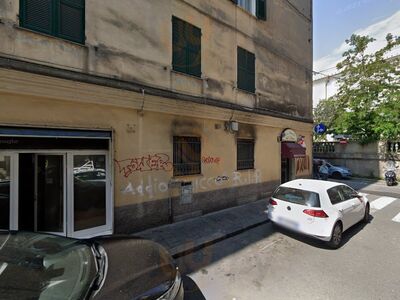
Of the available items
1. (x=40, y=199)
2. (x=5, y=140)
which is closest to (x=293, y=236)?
(x=40, y=199)

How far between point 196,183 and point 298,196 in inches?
116

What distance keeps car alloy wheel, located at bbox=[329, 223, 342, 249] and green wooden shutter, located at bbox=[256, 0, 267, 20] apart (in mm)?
8246

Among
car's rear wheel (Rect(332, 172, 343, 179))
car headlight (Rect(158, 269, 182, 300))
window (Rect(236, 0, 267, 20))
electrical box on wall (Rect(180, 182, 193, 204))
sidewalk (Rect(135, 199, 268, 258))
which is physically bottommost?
sidewalk (Rect(135, 199, 268, 258))

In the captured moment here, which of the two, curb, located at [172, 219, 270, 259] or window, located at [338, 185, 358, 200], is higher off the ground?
window, located at [338, 185, 358, 200]

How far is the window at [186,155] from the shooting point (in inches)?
295

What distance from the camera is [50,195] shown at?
559 cm

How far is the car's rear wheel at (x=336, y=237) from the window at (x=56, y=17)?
6849mm

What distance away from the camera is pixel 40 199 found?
5484mm

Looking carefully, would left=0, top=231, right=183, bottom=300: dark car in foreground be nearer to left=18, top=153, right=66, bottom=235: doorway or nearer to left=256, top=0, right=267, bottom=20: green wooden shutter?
left=18, top=153, right=66, bottom=235: doorway

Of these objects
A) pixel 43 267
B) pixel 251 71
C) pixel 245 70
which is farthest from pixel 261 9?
pixel 43 267

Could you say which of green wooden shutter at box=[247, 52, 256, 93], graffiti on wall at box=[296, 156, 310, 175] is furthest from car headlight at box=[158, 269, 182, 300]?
graffiti on wall at box=[296, 156, 310, 175]

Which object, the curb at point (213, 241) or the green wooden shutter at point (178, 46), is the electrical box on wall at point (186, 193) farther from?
the green wooden shutter at point (178, 46)

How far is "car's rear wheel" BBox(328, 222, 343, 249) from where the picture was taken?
5781 millimetres

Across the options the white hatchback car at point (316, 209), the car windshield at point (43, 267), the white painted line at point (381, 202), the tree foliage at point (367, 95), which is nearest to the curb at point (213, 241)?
the white hatchback car at point (316, 209)
